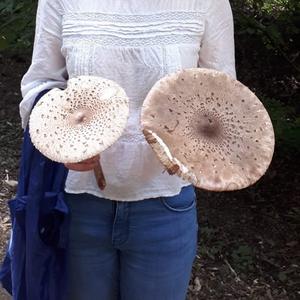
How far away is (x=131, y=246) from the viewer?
1.72 m

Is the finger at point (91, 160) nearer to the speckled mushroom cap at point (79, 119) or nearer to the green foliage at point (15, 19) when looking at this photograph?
the speckled mushroom cap at point (79, 119)

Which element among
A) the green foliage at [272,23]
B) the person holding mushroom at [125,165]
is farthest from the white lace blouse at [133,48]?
the green foliage at [272,23]

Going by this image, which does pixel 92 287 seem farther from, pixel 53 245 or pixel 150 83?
pixel 150 83

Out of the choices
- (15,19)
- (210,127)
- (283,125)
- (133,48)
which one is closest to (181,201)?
(210,127)

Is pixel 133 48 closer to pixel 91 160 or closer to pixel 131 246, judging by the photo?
pixel 91 160

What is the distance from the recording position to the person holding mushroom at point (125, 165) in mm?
1601

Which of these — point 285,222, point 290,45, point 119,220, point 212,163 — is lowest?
point 285,222

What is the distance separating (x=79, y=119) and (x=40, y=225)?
36 centimetres

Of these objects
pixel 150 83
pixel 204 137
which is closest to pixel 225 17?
pixel 150 83

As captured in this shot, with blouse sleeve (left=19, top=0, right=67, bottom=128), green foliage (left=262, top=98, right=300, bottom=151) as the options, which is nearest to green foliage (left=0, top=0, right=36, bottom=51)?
green foliage (left=262, top=98, right=300, bottom=151)

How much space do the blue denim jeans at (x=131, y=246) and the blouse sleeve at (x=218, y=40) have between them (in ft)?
1.15

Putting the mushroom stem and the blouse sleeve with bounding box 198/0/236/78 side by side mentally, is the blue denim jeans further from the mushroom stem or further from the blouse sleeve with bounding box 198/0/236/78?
the blouse sleeve with bounding box 198/0/236/78

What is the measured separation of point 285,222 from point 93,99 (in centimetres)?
253

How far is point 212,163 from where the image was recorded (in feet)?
4.72
